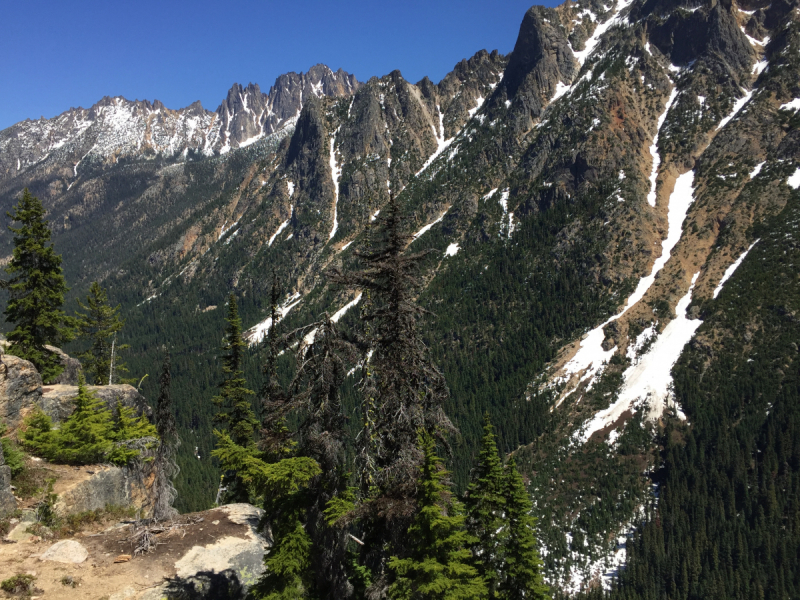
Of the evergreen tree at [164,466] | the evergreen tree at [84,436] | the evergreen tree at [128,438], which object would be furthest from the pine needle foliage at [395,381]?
the evergreen tree at [84,436]

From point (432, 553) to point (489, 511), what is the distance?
7.26m

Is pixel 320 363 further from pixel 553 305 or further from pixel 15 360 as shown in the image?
pixel 553 305

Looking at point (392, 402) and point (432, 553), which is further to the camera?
point (392, 402)

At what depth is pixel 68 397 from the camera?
86.9 feet

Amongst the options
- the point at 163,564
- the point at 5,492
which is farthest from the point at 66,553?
the point at 5,492

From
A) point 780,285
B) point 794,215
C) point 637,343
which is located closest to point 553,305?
point 637,343

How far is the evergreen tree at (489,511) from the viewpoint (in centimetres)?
2139

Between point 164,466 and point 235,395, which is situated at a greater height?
point 235,395

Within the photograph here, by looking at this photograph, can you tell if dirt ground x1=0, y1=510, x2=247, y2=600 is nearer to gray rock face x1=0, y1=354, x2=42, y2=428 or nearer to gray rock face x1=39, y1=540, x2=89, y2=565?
gray rock face x1=39, y1=540, x2=89, y2=565

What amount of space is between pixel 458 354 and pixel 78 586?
172 m

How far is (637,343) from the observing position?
511 ft

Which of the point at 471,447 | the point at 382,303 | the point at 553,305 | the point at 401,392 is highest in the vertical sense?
the point at 553,305

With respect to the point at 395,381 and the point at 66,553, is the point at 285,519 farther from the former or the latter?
the point at 66,553

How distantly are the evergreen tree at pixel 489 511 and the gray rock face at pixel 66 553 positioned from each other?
1485 cm
